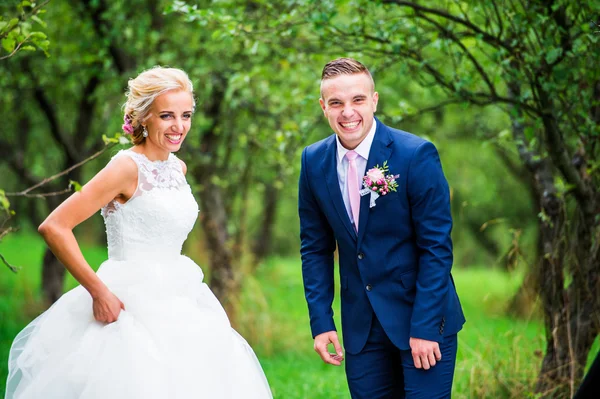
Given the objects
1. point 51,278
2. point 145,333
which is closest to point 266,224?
point 51,278

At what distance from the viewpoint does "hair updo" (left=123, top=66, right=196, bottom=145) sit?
3.60 meters

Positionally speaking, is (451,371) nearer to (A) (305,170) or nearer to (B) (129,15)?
(A) (305,170)

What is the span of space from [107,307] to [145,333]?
8.3 inches

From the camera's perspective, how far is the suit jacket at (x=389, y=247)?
133 inches

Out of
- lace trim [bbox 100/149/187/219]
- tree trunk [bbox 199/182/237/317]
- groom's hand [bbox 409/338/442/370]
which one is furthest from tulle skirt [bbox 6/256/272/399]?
tree trunk [bbox 199/182/237/317]

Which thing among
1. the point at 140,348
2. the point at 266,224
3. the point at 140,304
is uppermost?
the point at 140,304

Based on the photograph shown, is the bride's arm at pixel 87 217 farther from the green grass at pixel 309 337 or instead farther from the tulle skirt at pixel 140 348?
the green grass at pixel 309 337

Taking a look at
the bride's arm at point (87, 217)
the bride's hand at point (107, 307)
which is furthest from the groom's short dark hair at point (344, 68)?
the bride's hand at point (107, 307)

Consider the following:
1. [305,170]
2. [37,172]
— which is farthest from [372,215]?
[37,172]

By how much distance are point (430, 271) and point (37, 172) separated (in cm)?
1493

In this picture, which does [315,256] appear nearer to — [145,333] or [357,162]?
[357,162]

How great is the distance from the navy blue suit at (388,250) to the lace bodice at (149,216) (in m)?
0.65

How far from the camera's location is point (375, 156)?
3.55m

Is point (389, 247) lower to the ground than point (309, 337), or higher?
higher
